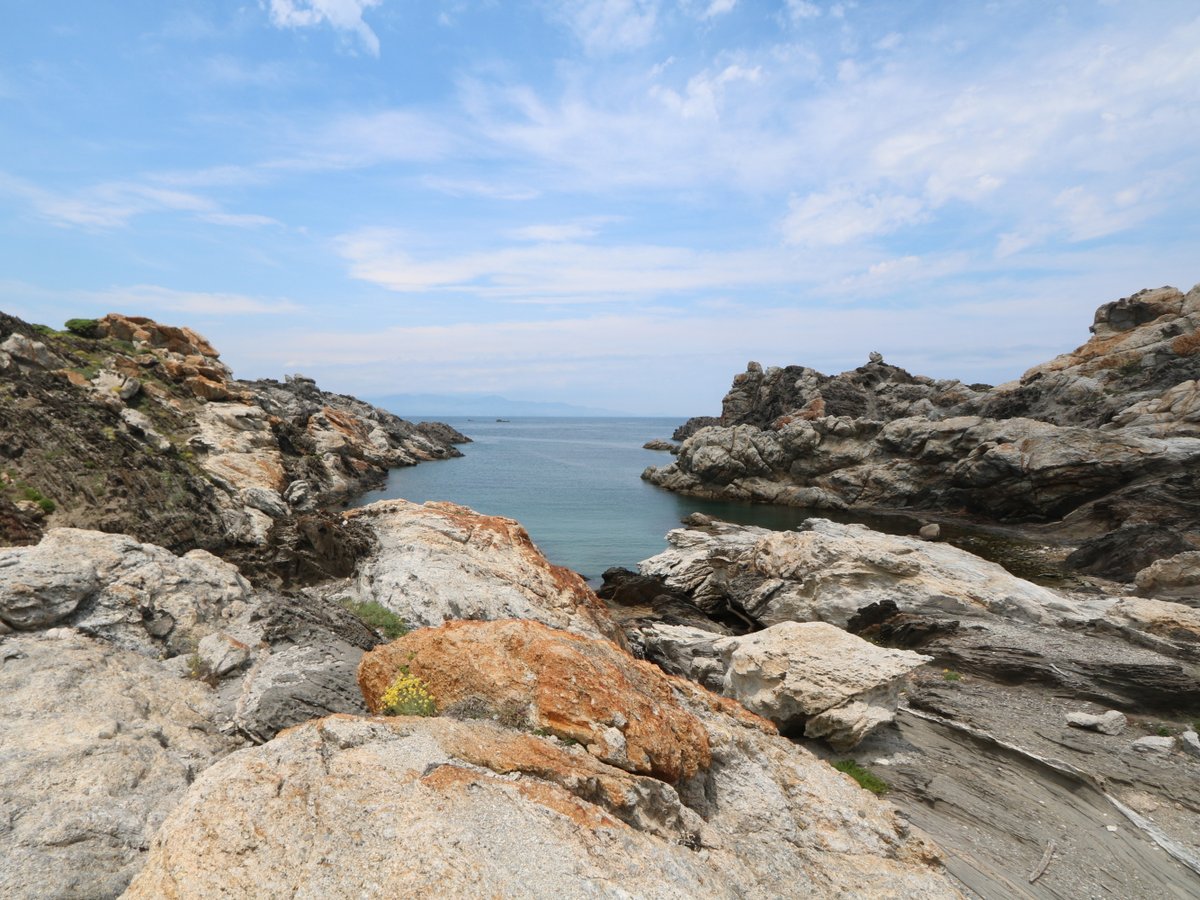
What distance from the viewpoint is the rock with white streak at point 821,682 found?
50.2 feet

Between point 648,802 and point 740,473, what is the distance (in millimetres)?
74584

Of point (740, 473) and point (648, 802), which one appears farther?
point (740, 473)

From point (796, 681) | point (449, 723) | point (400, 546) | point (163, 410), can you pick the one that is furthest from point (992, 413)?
point (163, 410)

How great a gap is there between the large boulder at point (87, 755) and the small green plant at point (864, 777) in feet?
42.5

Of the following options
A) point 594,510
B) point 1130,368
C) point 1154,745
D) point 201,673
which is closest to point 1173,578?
point 1154,745

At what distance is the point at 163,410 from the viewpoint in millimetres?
54156

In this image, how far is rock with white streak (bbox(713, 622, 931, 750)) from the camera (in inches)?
602

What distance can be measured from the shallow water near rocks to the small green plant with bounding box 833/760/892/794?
28046mm

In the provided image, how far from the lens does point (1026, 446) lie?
56.8 metres

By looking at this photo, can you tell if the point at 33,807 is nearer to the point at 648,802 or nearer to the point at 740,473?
the point at 648,802

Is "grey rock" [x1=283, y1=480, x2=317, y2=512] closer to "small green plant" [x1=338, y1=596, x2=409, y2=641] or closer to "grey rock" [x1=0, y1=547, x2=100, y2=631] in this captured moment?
"small green plant" [x1=338, y1=596, x2=409, y2=641]

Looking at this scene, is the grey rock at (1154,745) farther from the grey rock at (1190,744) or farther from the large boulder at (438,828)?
the large boulder at (438,828)

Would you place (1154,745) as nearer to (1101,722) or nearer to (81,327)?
(1101,722)

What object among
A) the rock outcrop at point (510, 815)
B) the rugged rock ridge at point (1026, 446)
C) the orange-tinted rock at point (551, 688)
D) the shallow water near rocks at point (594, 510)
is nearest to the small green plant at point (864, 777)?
the rock outcrop at point (510, 815)
